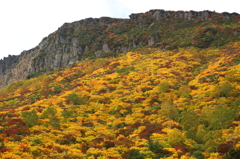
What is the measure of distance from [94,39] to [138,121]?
327ft

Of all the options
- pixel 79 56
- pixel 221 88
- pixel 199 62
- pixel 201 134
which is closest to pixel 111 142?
pixel 201 134

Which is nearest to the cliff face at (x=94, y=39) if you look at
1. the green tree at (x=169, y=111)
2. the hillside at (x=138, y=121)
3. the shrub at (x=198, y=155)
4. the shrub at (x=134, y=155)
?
the hillside at (x=138, y=121)

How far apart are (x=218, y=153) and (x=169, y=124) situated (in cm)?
1006

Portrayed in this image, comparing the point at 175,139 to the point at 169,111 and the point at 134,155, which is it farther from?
the point at 169,111

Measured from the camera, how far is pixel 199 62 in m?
61.8

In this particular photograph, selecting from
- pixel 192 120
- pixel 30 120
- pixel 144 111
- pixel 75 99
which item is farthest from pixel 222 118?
pixel 75 99

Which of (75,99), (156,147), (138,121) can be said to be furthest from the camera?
(75,99)

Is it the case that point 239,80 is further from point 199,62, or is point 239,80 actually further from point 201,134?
point 199,62

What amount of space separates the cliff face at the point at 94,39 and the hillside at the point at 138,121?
48781 millimetres

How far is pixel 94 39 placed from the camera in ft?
414

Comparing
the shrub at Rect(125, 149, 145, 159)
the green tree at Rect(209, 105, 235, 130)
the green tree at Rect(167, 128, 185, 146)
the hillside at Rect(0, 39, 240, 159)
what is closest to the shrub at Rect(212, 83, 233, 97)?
the hillside at Rect(0, 39, 240, 159)

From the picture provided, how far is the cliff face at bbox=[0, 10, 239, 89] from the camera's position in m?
108

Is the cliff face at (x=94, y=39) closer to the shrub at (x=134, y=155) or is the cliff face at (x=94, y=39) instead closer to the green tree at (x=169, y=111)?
the green tree at (x=169, y=111)

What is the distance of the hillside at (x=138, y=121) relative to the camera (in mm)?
20000
